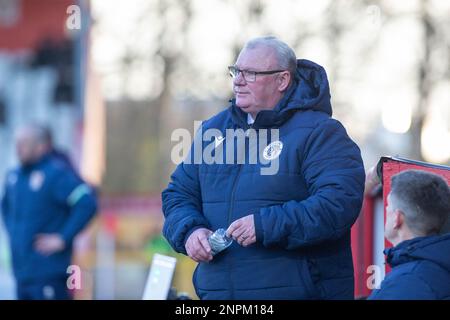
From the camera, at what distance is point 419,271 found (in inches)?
156

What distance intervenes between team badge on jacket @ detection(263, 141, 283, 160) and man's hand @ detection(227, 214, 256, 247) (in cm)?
32

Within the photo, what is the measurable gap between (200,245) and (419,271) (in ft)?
3.25

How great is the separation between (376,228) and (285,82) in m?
2.62

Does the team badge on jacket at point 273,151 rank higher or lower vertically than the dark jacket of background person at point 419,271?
higher

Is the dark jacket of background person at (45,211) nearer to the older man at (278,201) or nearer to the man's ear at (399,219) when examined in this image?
the older man at (278,201)

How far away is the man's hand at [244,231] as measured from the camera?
4.36 meters

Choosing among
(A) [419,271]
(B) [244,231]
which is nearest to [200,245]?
(B) [244,231]

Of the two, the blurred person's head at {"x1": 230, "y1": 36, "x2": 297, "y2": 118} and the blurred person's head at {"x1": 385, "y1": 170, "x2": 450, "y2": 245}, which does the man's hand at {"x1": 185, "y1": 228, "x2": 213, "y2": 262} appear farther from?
the blurred person's head at {"x1": 385, "y1": 170, "x2": 450, "y2": 245}

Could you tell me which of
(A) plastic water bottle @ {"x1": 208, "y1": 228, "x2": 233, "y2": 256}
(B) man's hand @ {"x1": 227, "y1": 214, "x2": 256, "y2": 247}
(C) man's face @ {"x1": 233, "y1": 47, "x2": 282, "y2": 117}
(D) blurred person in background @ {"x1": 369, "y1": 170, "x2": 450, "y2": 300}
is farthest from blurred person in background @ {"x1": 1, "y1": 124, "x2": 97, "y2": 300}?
(D) blurred person in background @ {"x1": 369, "y1": 170, "x2": 450, "y2": 300}

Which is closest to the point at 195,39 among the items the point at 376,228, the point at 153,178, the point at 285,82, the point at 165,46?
the point at 165,46

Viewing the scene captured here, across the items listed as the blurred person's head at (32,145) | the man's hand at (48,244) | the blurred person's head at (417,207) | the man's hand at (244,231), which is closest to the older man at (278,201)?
the man's hand at (244,231)

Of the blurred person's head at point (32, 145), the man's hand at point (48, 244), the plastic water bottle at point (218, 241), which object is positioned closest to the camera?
the plastic water bottle at point (218, 241)

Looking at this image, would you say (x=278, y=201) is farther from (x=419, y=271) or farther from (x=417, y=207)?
(x=419, y=271)
